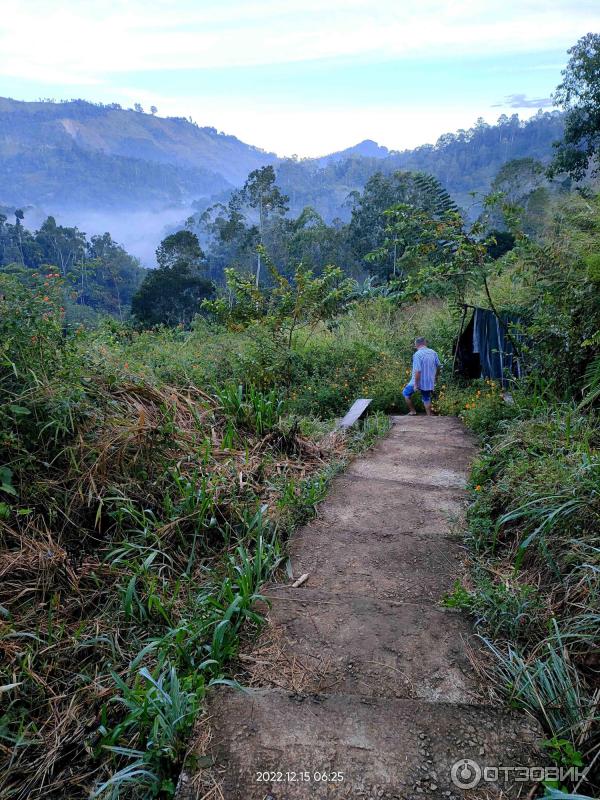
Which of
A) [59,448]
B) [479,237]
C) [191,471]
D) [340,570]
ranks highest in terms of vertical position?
[479,237]

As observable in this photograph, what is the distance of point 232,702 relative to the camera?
1773mm

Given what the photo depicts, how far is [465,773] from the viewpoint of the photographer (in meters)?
1.49

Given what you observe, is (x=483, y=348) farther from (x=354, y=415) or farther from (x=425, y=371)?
(x=354, y=415)

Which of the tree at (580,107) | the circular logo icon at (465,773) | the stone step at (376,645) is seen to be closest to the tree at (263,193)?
the tree at (580,107)

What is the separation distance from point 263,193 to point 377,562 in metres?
40.7

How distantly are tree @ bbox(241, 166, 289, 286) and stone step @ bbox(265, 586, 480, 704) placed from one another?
38.2 m

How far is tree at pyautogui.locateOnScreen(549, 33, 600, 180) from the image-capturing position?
58.6 feet

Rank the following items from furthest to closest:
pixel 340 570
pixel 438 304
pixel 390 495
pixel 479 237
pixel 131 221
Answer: pixel 131 221
pixel 438 304
pixel 479 237
pixel 390 495
pixel 340 570

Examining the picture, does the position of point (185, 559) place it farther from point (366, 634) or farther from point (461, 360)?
point (461, 360)

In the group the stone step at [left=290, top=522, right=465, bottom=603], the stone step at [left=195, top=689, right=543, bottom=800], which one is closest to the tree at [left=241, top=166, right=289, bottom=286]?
the stone step at [left=290, top=522, right=465, bottom=603]

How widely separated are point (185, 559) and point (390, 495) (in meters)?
1.59

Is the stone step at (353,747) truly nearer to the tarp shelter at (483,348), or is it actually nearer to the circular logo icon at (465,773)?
the circular logo icon at (465,773)

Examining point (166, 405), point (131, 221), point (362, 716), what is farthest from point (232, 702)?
point (131, 221)

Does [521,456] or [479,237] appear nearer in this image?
[521,456]
